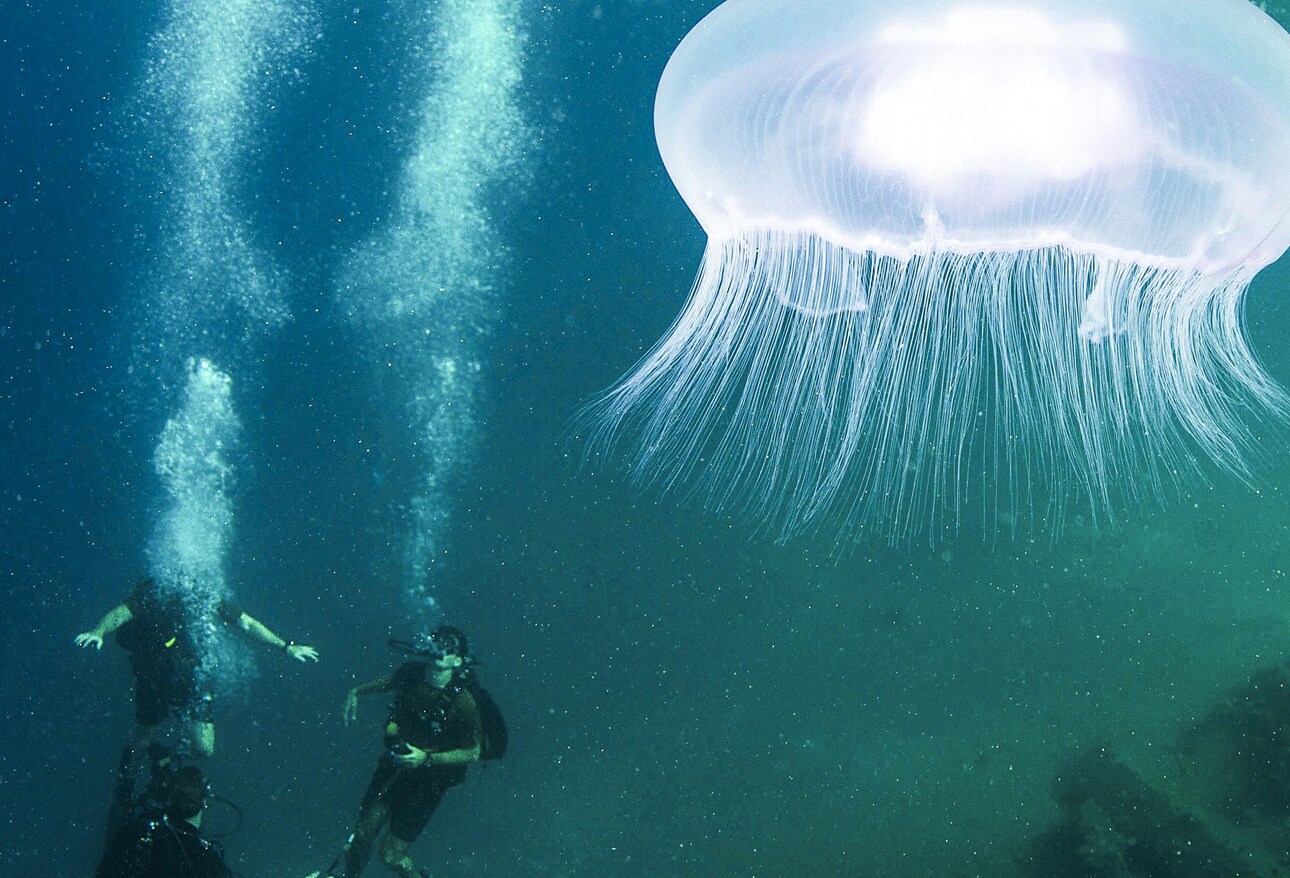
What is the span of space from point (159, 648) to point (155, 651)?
1.5 inches

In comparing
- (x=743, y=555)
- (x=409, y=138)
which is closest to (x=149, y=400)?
(x=409, y=138)

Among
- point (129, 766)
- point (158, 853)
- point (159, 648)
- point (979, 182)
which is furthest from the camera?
point (129, 766)

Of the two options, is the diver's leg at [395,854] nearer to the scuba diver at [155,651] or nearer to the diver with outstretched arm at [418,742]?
the diver with outstretched arm at [418,742]

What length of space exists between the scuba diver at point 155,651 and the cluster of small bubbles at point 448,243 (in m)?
3.50

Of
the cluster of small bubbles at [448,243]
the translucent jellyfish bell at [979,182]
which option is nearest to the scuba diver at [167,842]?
the translucent jellyfish bell at [979,182]

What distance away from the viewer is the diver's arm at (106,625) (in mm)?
4957

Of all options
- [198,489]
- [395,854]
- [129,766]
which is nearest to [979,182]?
[395,854]

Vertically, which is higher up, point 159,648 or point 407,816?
point 159,648

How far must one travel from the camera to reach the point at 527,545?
29.3 feet

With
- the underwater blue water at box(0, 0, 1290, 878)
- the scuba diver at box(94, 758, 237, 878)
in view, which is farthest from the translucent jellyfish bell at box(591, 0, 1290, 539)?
the underwater blue water at box(0, 0, 1290, 878)

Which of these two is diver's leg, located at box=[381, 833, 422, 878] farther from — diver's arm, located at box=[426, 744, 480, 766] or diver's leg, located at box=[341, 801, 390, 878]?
diver's arm, located at box=[426, 744, 480, 766]

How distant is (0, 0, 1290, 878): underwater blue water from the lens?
7637 mm

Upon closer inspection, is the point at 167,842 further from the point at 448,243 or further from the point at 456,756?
the point at 448,243

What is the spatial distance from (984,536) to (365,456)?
6967 millimetres
